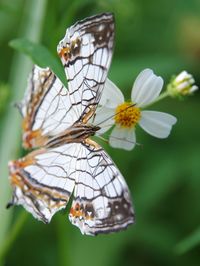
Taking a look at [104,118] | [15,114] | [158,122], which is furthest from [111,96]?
[15,114]

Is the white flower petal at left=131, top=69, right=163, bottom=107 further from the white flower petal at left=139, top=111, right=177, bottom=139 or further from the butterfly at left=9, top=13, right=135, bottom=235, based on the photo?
the butterfly at left=9, top=13, right=135, bottom=235

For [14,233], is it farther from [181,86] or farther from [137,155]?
[137,155]

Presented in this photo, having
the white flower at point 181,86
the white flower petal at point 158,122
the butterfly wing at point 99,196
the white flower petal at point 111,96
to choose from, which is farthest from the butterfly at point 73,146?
the white flower at point 181,86

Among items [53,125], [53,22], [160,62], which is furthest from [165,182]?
[53,125]

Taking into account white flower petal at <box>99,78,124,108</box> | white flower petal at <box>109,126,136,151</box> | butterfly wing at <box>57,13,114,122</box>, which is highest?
butterfly wing at <box>57,13,114,122</box>

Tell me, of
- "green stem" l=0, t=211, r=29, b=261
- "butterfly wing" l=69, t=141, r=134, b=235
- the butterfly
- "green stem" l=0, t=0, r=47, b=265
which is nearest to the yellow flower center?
the butterfly

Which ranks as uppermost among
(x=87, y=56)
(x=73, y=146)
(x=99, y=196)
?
(x=87, y=56)
